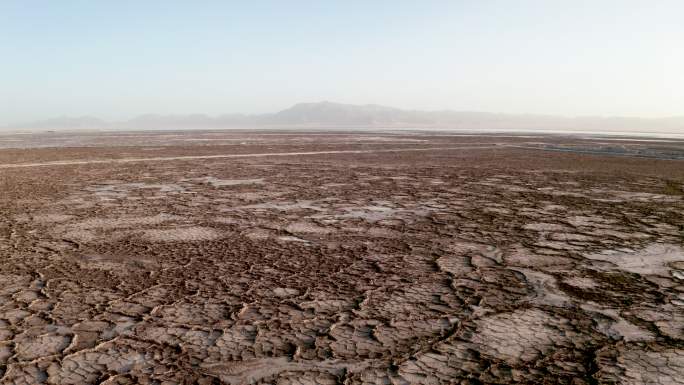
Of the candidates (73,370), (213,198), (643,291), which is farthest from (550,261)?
(213,198)

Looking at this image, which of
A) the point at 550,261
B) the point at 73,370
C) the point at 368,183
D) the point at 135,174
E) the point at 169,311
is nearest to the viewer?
the point at 73,370

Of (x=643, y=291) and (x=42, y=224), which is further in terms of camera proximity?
(x=42, y=224)

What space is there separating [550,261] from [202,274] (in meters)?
2.67

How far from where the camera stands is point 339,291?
10.9 feet

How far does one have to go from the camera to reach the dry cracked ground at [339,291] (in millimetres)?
2285

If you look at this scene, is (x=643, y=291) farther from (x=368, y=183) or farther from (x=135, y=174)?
(x=135, y=174)

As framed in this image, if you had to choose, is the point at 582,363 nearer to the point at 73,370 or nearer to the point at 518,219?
the point at 73,370

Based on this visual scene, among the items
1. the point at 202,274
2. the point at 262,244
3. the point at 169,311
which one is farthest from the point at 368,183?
the point at 169,311

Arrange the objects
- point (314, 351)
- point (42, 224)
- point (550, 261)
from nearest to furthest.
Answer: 1. point (314, 351)
2. point (550, 261)
3. point (42, 224)

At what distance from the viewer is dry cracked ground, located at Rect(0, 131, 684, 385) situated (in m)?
2.29

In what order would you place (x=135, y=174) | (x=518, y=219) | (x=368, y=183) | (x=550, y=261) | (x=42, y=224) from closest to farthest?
1. (x=550, y=261)
2. (x=42, y=224)
3. (x=518, y=219)
4. (x=368, y=183)
5. (x=135, y=174)

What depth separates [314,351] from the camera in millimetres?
2422

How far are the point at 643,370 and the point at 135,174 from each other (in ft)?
33.4

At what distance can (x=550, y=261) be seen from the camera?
4109 mm
